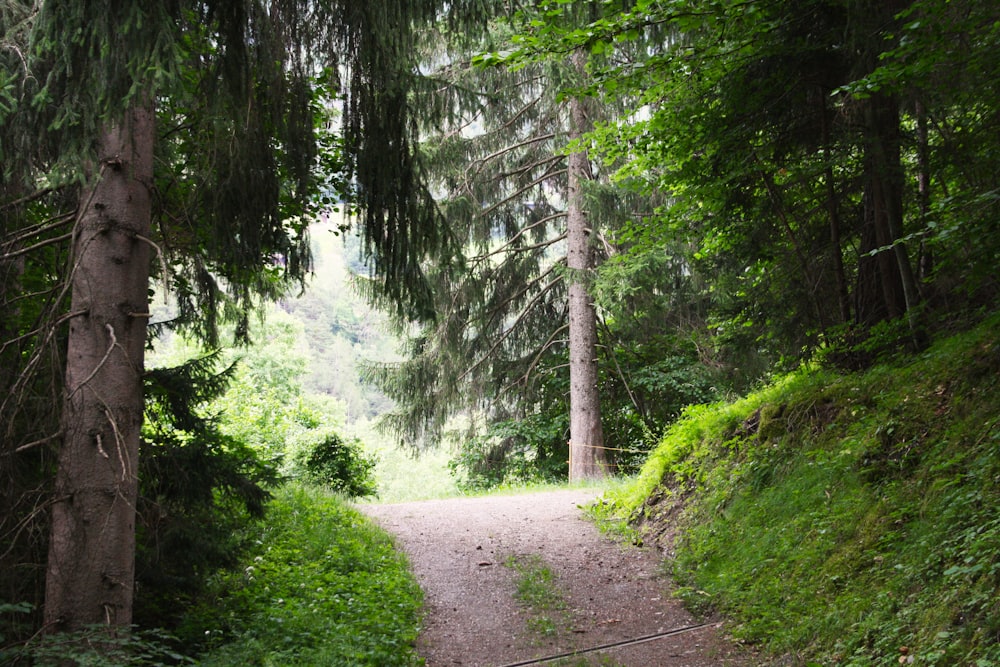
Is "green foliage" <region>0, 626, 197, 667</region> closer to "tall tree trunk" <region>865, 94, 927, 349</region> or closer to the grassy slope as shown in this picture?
the grassy slope

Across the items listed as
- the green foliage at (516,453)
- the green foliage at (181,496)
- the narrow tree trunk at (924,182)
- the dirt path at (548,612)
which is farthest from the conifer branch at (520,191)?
the green foliage at (181,496)

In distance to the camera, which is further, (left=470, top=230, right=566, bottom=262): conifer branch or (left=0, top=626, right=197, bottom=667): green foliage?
(left=470, top=230, right=566, bottom=262): conifer branch

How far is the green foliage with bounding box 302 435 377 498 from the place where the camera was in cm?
1352

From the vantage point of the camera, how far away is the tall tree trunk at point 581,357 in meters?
15.0

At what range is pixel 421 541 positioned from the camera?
→ 9.38 metres

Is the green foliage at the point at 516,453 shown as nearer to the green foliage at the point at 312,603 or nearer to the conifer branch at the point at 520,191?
the conifer branch at the point at 520,191

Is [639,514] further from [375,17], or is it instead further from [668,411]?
[668,411]

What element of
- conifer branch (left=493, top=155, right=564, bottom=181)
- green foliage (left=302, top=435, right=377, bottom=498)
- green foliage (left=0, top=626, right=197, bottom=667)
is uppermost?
conifer branch (left=493, top=155, right=564, bottom=181)

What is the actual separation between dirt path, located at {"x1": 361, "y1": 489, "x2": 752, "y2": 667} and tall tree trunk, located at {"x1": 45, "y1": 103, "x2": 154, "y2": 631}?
2534 mm

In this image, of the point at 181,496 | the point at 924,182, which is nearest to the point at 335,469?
the point at 181,496

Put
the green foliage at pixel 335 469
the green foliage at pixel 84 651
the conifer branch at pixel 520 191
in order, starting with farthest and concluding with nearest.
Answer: the conifer branch at pixel 520 191 → the green foliage at pixel 335 469 → the green foliage at pixel 84 651

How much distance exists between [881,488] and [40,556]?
235 inches

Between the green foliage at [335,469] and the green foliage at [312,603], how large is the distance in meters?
4.44

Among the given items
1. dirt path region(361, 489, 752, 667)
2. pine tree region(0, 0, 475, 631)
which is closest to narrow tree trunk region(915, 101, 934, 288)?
A: dirt path region(361, 489, 752, 667)
